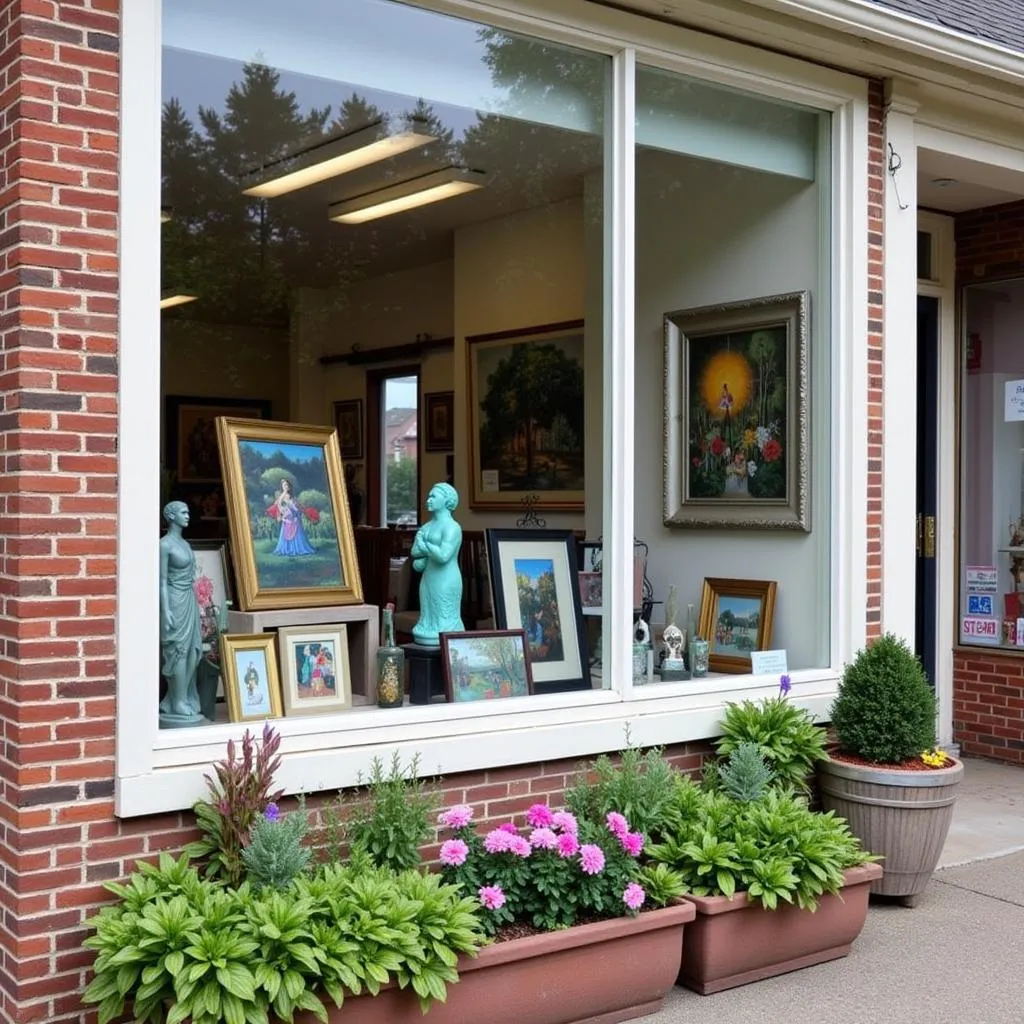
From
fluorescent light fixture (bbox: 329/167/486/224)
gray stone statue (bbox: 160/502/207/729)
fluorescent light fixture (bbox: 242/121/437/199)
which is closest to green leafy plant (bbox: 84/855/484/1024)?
gray stone statue (bbox: 160/502/207/729)

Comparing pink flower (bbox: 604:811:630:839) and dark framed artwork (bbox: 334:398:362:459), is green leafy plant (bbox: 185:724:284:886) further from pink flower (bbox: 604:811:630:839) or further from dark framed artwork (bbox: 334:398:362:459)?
dark framed artwork (bbox: 334:398:362:459)

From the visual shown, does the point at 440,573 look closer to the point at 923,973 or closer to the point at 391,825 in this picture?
the point at 391,825

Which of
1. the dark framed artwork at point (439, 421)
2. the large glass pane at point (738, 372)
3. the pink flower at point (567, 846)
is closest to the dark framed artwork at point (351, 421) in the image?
the dark framed artwork at point (439, 421)

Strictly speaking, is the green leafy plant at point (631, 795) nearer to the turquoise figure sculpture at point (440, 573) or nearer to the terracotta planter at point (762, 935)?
the terracotta planter at point (762, 935)

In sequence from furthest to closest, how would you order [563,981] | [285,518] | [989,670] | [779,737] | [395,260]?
[395,260] < [989,670] < [779,737] < [285,518] < [563,981]

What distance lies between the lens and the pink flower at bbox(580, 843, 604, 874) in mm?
3834

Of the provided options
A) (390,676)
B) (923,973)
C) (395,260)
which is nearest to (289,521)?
(390,676)

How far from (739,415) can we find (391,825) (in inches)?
105

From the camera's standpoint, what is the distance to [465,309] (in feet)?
25.8

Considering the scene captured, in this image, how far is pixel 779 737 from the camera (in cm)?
485

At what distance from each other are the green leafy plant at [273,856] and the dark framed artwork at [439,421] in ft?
14.5

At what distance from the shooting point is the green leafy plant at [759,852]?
4.11 metres

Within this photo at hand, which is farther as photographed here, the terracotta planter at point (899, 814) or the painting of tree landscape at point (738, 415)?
the painting of tree landscape at point (738, 415)

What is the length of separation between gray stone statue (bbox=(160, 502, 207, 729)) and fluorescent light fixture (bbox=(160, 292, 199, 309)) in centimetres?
88
